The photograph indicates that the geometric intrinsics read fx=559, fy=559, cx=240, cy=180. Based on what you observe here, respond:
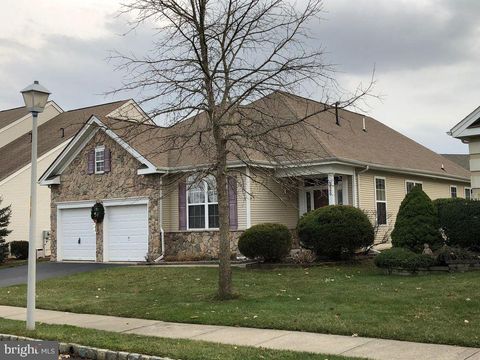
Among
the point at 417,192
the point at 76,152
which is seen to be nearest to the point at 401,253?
the point at 417,192

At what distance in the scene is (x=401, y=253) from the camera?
47.5 feet

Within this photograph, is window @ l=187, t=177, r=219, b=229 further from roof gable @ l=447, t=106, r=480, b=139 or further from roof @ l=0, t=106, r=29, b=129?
roof @ l=0, t=106, r=29, b=129

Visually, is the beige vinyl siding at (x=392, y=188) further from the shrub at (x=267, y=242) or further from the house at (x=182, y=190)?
the shrub at (x=267, y=242)

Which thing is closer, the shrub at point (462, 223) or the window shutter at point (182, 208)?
the shrub at point (462, 223)

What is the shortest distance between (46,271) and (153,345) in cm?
1419

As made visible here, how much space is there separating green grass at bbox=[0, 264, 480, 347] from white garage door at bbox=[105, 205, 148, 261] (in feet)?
16.0

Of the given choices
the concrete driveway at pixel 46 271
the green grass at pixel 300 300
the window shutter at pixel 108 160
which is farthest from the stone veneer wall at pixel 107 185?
the green grass at pixel 300 300

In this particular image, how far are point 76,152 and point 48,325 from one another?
15.2 meters

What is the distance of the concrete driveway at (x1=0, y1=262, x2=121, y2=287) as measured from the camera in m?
19.0

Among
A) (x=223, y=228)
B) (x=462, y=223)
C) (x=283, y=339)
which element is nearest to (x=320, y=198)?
(x=462, y=223)

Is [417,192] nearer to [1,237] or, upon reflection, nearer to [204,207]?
[204,207]

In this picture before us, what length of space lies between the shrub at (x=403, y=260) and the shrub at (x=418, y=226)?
0.55 meters

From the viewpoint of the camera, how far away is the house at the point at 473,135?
565 inches

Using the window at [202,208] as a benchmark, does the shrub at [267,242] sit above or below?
below
